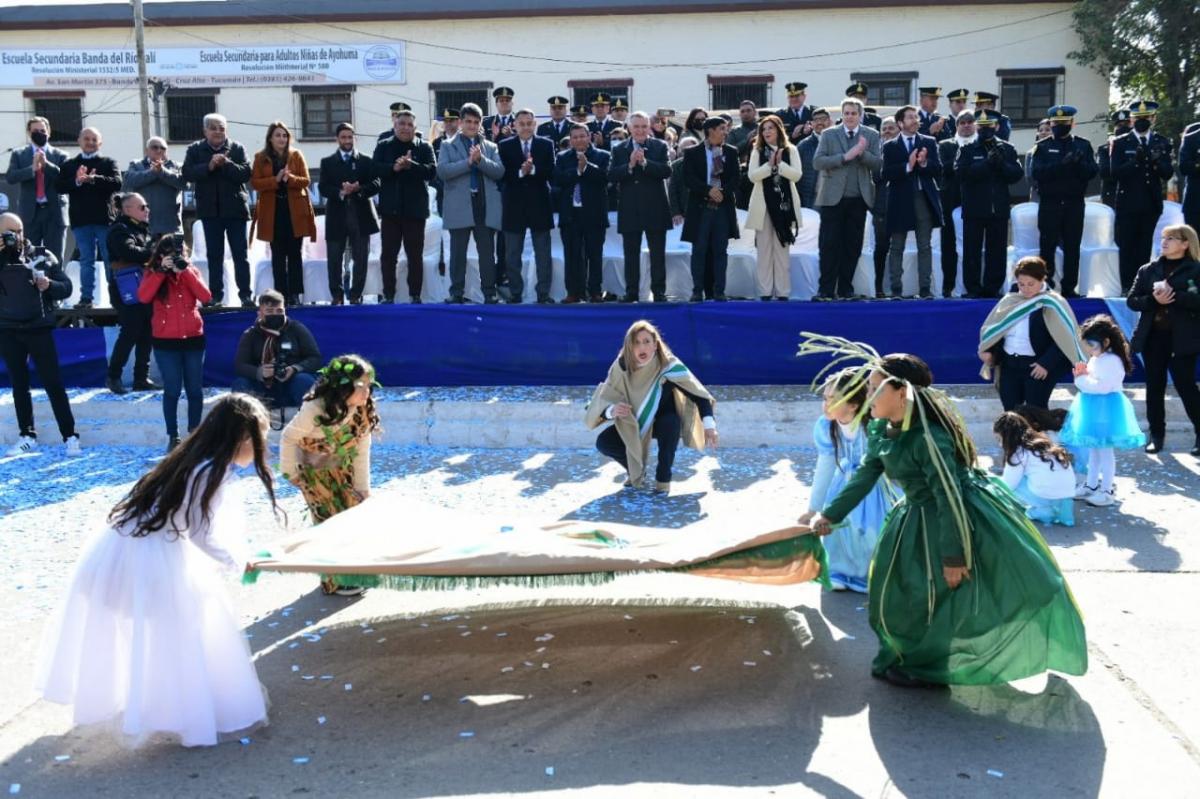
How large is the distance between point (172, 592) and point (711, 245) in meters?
8.70

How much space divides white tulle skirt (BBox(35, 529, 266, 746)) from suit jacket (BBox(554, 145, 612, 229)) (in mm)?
8282

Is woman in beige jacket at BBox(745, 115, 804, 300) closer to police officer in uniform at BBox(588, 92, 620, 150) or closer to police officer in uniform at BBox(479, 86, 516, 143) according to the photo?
police officer in uniform at BBox(588, 92, 620, 150)

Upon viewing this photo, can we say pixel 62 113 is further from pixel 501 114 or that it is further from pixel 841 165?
pixel 841 165

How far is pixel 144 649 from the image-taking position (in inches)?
178

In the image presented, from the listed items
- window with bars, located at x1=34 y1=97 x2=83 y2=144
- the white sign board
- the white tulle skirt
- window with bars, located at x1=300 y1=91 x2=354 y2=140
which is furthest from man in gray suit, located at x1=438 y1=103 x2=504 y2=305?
window with bars, located at x1=34 y1=97 x2=83 y2=144

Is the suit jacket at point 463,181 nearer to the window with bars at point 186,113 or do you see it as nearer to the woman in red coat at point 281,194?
the woman in red coat at point 281,194

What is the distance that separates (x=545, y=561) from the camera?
5195 mm

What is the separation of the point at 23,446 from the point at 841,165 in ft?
26.4

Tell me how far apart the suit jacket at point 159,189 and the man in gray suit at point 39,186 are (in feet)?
2.88

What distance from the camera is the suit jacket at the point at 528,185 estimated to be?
40.8ft

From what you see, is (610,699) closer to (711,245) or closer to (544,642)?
(544,642)

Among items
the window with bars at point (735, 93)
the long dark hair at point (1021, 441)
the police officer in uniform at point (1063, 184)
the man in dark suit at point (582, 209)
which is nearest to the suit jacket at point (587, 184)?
the man in dark suit at point (582, 209)

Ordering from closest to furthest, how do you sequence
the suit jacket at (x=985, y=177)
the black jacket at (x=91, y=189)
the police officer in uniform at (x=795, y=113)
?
the suit jacket at (x=985, y=177)
the black jacket at (x=91, y=189)
the police officer in uniform at (x=795, y=113)

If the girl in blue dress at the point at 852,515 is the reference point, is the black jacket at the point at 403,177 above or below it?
above
